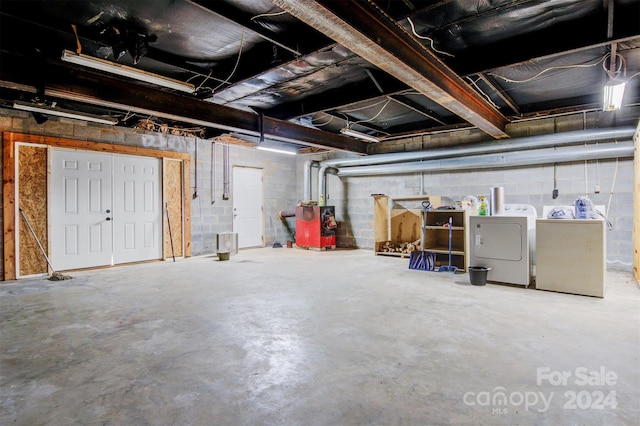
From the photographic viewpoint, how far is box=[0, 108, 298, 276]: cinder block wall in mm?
5230

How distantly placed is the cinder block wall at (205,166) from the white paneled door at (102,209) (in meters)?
0.37

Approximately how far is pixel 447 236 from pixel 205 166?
5261 mm

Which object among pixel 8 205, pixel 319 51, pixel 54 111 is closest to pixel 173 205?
pixel 8 205

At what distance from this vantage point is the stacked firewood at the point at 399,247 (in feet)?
21.4

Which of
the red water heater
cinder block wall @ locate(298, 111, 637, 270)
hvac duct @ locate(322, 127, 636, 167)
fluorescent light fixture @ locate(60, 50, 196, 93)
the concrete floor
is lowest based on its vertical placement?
the concrete floor

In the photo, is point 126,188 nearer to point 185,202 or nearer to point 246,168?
point 185,202

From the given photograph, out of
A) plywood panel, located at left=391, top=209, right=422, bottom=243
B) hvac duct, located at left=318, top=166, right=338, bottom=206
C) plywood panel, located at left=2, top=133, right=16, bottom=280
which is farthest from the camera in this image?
hvac duct, located at left=318, top=166, right=338, bottom=206

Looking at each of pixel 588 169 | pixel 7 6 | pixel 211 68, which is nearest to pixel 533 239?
pixel 588 169

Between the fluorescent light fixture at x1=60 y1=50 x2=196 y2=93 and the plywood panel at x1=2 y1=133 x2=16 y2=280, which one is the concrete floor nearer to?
the plywood panel at x1=2 y1=133 x2=16 y2=280

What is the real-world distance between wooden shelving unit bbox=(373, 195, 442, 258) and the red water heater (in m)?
1.24

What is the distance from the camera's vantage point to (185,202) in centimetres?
685

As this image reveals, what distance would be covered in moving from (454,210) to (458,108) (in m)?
2.06

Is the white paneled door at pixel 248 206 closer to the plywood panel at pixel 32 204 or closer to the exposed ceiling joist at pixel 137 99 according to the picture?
the exposed ceiling joist at pixel 137 99

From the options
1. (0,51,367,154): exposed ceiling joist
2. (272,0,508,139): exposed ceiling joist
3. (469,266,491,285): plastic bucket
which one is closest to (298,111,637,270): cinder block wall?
(469,266,491,285): plastic bucket
